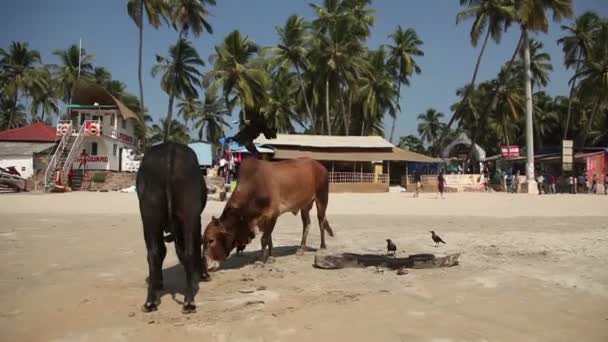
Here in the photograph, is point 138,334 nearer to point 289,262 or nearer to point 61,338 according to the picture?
point 61,338

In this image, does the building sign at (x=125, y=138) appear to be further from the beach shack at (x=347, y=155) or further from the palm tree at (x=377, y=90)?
the palm tree at (x=377, y=90)

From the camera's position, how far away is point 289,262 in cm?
751

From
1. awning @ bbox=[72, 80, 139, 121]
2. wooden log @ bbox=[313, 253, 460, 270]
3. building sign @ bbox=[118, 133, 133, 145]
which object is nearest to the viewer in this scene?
wooden log @ bbox=[313, 253, 460, 270]

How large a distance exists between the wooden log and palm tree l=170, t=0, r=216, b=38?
1615 inches

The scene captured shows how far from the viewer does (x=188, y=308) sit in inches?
189

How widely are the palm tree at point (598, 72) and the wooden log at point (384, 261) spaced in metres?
49.1

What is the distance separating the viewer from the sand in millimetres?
4223


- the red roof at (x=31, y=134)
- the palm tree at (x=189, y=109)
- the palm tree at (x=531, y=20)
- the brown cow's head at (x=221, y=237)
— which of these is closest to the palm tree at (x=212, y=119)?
the palm tree at (x=189, y=109)

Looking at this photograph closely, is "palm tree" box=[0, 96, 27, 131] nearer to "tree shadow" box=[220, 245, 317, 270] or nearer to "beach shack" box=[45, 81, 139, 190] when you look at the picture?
"beach shack" box=[45, 81, 139, 190]

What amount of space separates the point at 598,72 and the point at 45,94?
65231 millimetres

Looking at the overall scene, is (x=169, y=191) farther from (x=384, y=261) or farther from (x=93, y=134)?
(x=93, y=134)

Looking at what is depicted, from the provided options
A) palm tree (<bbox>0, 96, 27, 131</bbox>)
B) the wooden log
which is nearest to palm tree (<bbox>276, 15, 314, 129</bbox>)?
palm tree (<bbox>0, 96, 27, 131</bbox>)

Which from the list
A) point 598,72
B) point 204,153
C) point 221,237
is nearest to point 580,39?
point 598,72

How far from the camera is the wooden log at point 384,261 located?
6.78 meters
